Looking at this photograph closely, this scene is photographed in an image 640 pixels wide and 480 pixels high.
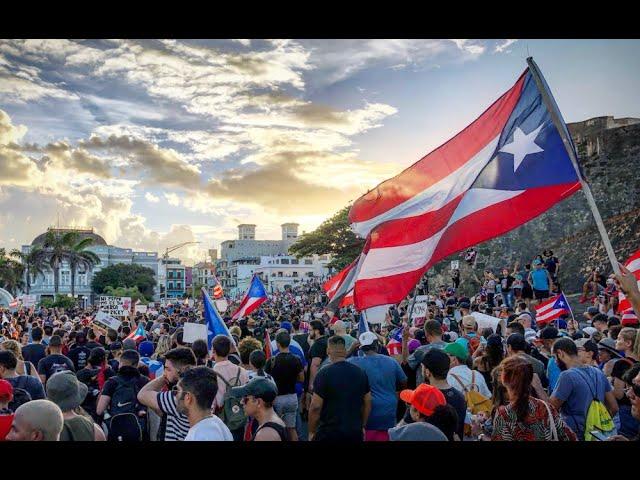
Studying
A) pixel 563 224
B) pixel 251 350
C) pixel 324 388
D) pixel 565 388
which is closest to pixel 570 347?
pixel 565 388

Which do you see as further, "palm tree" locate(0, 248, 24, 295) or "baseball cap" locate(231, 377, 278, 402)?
"palm tree" locate(0, 248, 24, 295)

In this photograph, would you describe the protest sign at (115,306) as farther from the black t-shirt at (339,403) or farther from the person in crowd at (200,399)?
the person in crowd at (200,399)

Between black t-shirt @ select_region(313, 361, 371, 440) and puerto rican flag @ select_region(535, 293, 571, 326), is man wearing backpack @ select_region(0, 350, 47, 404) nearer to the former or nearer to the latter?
black t-shirt @ select_region(313, 361, 371, 440)

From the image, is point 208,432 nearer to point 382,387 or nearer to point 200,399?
point 200,399

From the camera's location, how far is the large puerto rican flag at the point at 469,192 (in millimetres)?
5852

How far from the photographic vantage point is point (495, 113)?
6.18 m

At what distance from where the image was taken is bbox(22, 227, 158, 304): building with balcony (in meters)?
112

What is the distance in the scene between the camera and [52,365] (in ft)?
26.4

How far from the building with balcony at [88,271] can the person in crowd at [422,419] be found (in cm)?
10820

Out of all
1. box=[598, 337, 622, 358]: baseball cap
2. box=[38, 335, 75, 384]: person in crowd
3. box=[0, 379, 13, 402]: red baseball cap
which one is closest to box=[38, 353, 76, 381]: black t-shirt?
box=[38, 335, 75, 384]: person in crowd

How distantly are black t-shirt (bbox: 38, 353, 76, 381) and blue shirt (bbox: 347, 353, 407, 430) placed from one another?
4.17 m

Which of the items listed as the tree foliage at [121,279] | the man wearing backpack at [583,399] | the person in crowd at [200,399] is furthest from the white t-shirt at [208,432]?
the tree foliage at [121,279]
